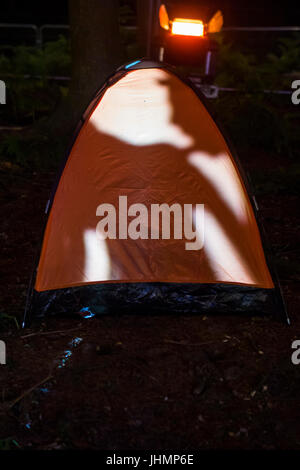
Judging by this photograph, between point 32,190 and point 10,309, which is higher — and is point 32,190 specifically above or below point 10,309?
above

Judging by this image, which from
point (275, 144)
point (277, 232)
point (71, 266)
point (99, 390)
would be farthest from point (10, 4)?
point (99, 390)

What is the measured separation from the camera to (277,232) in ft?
20.5

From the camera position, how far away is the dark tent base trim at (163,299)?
4.32 m

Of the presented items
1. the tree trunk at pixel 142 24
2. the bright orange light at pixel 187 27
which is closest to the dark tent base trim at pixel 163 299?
the bright orange light at pixel 187 27

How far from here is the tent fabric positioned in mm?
4344

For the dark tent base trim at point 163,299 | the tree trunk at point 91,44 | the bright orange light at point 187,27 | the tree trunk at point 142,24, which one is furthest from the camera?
the tree trunk at point 142,24

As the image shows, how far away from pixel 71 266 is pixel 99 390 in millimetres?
1088

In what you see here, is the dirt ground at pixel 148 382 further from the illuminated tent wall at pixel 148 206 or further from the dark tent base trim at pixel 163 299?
the illuminated tent wall at pixel 148 206

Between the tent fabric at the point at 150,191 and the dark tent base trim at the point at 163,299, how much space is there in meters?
0.05

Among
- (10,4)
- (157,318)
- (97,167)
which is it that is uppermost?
(10,4)

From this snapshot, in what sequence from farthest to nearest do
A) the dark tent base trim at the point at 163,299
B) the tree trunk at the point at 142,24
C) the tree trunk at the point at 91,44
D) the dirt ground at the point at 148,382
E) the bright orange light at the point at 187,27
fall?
the tree trunk at the point at 142,24 → the tree trunk at the point at 91,44 → the bright orange light at the point at 187,27 → the dark tent base trim at the point at 163,299 → the dirt ground at the point at 148,382

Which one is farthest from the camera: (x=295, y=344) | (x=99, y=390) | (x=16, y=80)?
(x=16, y=80)

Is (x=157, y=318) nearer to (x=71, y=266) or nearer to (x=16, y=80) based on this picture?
(x=71, y=266)
